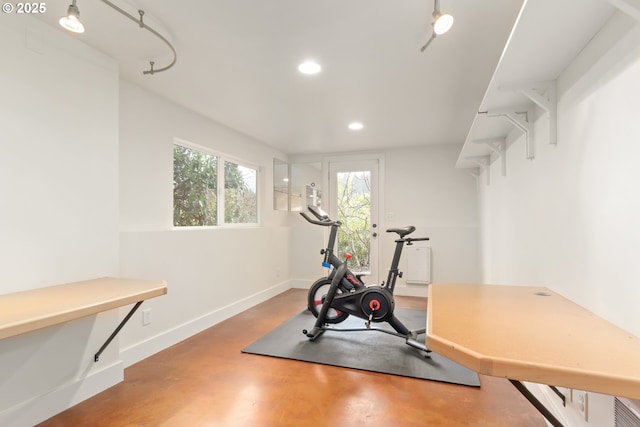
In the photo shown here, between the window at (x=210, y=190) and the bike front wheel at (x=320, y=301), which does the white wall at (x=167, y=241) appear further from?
the bike front wheel at (x=320, y=301)

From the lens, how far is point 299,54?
6.69 feet

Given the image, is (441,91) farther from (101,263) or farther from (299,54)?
(101,263)

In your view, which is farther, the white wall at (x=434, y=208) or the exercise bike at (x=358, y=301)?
the white wall at (x=434, y=208)

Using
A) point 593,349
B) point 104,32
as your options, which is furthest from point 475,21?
point 104,32

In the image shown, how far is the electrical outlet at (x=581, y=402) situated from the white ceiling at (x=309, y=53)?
181 cm

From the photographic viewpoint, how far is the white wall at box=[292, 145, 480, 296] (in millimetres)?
4527

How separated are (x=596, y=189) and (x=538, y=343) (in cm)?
74

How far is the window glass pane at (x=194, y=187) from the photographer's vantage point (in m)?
3.07

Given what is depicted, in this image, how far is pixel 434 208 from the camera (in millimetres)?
4707

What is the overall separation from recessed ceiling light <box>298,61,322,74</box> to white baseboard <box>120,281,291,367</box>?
8.10 feet

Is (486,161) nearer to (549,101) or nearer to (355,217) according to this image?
(549,101)

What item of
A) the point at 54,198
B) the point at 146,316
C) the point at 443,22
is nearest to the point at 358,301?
the point at 146,316

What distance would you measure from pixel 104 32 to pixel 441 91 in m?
2.44

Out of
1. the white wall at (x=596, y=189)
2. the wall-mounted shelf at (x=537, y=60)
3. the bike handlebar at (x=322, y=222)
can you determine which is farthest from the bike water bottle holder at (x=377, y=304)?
the wall-mounted shelf at (x=537, y=60)
